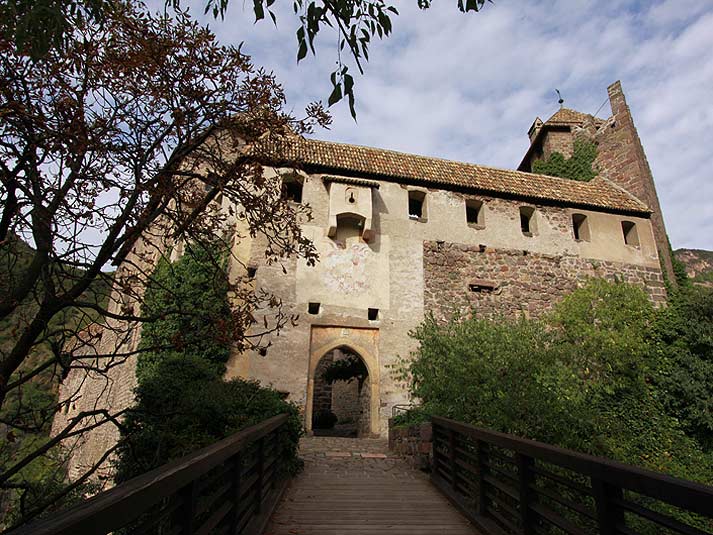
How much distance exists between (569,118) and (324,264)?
46.1 ft

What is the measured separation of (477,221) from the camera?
1470 cm

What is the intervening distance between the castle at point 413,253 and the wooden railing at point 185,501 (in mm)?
6766

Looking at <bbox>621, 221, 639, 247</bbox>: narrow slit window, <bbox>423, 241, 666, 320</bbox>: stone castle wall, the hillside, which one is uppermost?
the hillside

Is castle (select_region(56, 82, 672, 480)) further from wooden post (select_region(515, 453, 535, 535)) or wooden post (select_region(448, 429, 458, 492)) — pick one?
wooden post (select_region(515, 453, 535, 535))

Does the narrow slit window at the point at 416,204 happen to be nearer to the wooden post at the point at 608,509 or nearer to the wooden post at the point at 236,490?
the wooden post at the point at 236,490

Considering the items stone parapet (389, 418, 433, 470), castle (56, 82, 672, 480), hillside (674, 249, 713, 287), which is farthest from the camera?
hillside (674, 249, 713, 287)

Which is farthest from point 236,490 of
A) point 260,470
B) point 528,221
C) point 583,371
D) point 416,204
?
point 528,221

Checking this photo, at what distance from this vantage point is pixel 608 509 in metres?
2.42

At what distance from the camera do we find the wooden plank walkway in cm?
407

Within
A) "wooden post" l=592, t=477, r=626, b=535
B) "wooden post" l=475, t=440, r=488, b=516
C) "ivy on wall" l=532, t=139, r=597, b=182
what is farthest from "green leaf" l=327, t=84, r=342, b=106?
"ivy on wall" l=532, t=139, r=597, b=182

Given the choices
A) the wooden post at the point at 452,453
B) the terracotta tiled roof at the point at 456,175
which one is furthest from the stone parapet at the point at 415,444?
the terracotta tiled roof at the point at 456,175

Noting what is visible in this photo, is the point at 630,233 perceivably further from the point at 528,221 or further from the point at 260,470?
the point at 260,470

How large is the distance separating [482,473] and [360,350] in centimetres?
769

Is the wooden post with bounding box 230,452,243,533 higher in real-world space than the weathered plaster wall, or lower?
lower
